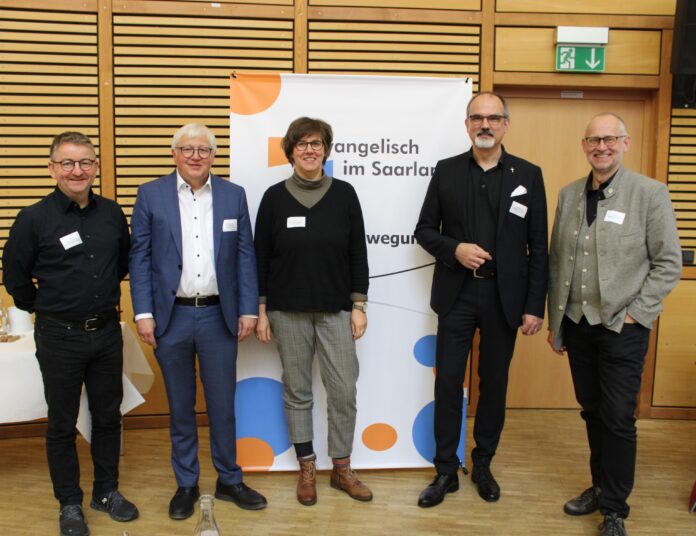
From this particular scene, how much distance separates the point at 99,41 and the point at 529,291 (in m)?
2.96

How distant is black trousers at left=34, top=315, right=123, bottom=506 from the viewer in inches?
97.9

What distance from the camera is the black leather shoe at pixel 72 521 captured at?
2551mm

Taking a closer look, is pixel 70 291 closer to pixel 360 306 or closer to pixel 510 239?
pixel 360 306

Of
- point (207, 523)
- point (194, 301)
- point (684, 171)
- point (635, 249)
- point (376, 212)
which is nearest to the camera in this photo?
point (207, 523)

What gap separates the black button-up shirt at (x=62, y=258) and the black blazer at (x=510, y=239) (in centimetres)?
143

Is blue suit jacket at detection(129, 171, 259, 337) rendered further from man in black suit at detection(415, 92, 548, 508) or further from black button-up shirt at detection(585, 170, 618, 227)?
black button-up shirt at detection(585, 170, 618, 227)

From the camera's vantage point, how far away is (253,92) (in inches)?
116

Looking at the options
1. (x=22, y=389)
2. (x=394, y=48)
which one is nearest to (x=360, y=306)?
(x=22, y=389)

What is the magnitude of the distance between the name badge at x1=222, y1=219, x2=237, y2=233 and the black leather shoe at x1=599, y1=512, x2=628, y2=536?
201 centimetres

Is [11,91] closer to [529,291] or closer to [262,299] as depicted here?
[262,299]

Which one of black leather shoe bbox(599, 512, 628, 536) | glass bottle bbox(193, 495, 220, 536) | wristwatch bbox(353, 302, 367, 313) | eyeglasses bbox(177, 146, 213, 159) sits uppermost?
eyeglasses bbox(177, 146, 213, 159)

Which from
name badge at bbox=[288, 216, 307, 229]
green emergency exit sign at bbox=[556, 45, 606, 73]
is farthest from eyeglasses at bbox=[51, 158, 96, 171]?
green emergency exit sign at bbox=[556, 45, 606, 73]

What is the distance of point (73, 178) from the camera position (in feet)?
8.05

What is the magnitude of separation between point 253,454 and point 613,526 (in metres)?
1.69
